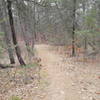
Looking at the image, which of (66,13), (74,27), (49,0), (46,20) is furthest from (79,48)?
(46,20)

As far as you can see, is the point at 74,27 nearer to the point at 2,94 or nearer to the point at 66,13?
the point at 66,13

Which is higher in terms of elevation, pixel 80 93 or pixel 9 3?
pixel 9 3

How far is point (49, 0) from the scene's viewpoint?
7395 millimetres

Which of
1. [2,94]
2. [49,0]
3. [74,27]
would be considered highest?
[49,0]

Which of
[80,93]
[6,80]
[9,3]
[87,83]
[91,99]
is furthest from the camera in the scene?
[9,3]

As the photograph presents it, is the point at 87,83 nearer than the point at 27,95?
No

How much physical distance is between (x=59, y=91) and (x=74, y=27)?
9375 millimetres

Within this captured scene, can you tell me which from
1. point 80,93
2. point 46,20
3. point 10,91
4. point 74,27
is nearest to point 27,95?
point 10,91

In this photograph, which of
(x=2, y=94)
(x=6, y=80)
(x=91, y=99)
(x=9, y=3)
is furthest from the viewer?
(x=9, y=3)

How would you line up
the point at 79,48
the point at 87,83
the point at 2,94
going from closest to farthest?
Answer: the point at 2,94, the point at 87,83, the point at 79,48

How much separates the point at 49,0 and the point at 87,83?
4647 mm

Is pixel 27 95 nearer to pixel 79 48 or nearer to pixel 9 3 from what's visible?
pixel 9 3

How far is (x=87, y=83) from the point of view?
641cm

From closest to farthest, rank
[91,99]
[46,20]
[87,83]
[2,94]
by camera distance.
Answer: [91,99]
[2,94]
[87,83]
[46,20]
